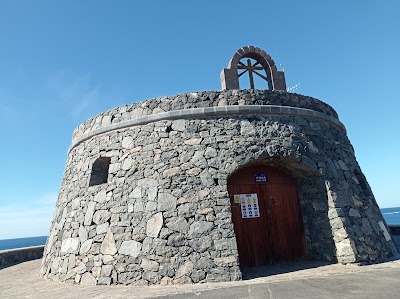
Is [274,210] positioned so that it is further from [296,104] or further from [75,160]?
[75,160]

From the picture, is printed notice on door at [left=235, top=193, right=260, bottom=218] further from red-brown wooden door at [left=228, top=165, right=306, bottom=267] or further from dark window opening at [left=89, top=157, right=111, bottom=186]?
dark window opening at [left=89, top=157, right=111, bottom=186]

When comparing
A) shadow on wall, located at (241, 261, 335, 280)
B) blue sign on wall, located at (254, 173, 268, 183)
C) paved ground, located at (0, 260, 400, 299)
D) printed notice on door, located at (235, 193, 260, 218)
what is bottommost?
paved ground, located at (0, 260, 400, 299)

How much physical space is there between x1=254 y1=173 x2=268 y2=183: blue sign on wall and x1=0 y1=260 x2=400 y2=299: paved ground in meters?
2.11

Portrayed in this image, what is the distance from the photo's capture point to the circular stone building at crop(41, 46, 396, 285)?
6344 mm

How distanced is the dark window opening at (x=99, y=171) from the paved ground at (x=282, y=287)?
2.63 meters

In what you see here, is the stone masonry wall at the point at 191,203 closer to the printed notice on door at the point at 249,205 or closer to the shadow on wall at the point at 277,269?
the shadow on wall at the point at 277,269

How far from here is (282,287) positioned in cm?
514

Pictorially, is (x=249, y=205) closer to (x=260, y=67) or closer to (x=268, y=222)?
(x=268, y=222)

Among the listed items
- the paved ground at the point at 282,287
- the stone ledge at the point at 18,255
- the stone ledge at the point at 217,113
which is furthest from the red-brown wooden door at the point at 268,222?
the stone ledge at the point at 18,255

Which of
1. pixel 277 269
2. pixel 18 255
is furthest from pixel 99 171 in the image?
pixel 18 255

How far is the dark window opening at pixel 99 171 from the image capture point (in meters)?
8.11

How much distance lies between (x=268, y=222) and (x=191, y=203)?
2289 millimetres

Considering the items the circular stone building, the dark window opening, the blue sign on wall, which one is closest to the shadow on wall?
the circular stone building

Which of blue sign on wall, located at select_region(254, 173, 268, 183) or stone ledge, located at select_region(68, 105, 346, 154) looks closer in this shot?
stone ledge, located at select_region(68, 105, 346, 154)
